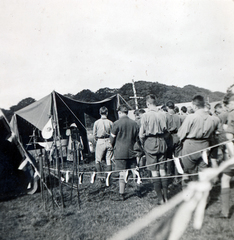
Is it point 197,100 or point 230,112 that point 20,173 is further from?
point 230,112

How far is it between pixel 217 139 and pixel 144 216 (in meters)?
1.66

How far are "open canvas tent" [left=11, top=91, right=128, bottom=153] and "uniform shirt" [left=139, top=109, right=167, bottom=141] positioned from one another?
118 inches

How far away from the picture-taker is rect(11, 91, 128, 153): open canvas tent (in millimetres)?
6137

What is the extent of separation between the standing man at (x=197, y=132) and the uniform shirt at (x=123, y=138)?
35.0 inches

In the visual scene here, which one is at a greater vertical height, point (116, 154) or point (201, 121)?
point (201, 121)

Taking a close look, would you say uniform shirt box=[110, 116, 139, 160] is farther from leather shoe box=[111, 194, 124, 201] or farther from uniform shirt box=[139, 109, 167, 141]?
leather shoe box=[111, 194, 124, 201]

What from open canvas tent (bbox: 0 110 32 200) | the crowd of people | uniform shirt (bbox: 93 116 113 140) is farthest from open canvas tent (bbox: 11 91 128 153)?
the crowd of people

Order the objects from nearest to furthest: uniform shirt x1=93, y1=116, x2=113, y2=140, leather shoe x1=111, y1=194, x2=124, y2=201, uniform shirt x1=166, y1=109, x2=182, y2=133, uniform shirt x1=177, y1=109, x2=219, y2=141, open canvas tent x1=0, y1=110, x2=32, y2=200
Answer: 1. uniform shirt x1=177, y1=109, x2=219, y2=141
2. leather shoe x1=111, y1=194, x2=124, y2=201
3. open canvas tent x1=0, y1=110, x2=32, y2=200
4. uniform shirt x1=166, y1=109, x2=182, y2=133
5. uniform shirt x1=93, y1=116, x2=113, y2=140

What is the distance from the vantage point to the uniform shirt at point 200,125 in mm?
2652

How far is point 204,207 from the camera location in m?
2.68

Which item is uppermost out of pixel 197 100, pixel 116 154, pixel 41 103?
pixel 41 103

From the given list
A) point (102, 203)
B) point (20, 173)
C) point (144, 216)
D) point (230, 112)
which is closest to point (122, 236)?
point (144, 216)

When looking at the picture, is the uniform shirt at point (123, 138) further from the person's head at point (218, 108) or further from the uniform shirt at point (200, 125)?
the person's head at point (218, 108)

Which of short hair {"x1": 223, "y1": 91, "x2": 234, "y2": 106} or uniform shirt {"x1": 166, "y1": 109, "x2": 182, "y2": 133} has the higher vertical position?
short hair {"x1": 223, "y1": 91, "x2": 234, "y2": 106}
